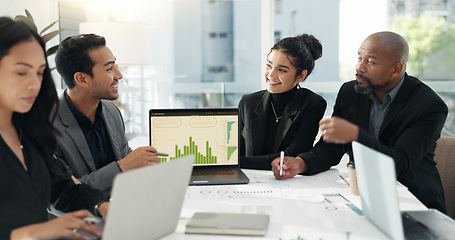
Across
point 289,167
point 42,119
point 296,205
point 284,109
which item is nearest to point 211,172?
point 289,167

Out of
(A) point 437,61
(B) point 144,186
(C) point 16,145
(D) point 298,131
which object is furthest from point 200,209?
(A) point 437,61

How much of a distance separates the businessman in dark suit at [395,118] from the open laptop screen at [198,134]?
246 mm

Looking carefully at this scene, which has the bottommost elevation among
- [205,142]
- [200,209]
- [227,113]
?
[200,209]

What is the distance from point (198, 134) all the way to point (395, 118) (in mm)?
905

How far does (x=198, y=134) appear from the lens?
2.02 metres

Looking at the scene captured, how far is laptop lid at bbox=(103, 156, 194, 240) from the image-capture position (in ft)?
3.28

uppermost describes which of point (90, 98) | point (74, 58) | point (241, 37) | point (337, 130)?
point (241, 37)

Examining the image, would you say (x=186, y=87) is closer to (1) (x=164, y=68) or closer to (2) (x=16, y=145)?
(1) (x=164, y=68)

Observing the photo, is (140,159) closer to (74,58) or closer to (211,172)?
(211,172)

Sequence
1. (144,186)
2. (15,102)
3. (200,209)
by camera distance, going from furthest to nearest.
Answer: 1. (200,209)
2. (15,102)
3. (144,186)

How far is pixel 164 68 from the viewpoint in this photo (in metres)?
4.37

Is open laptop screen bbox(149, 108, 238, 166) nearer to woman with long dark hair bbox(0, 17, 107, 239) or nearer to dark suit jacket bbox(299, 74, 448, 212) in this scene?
dark suit jacket bbox(299, 74, 448, 212)

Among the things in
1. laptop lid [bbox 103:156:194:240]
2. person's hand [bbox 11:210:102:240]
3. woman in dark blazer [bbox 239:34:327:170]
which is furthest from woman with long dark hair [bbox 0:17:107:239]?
woman in dark blazer [bbox 239:34:327:170]

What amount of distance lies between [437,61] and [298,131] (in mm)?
2500
